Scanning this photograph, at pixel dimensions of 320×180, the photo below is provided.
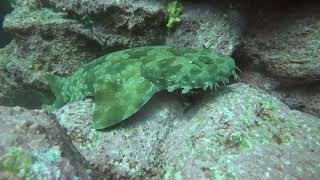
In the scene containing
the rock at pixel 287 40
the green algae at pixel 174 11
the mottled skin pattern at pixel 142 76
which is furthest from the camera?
the green algae at pixel 174 11

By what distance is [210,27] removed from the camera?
477cm

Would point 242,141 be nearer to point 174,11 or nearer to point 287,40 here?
point 287,40

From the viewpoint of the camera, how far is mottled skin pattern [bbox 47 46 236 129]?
3.65 metres

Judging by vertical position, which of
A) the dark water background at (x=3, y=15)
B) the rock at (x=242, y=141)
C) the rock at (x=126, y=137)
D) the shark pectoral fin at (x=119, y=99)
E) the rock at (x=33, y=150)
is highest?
the rock at (x=33, y=150)

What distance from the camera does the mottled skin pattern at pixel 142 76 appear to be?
12.0 ft

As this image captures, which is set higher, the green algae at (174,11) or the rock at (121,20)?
the green algae at (174,11)

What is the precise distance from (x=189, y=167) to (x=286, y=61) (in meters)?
2.35

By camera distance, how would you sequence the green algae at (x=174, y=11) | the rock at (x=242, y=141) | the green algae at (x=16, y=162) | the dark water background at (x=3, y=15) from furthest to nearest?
1. the dark water background at (x=3, y=15)
2. the green algae at (x=174, y=11)
3. the rock at (x=242, y=141)
4. the green algae at (x=16, y=162)

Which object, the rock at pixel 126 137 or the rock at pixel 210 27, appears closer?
the rock at pixel 126 137

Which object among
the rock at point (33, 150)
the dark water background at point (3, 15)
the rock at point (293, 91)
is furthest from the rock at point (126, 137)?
the dark water background at point (3, 15)

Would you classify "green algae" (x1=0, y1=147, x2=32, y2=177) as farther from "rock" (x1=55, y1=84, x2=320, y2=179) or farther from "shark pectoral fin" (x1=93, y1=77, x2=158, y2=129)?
"shark pectoral fin" (x1=93, y1=77, x2=158, y2=129)

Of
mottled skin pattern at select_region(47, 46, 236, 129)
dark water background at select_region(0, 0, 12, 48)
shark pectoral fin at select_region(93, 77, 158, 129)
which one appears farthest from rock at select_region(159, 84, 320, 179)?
dark water background at select_region(0, 0, 12, 48)

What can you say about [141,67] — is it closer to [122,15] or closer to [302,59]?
[122,15]

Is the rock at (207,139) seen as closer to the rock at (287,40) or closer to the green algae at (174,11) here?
the rock at (287,40)
